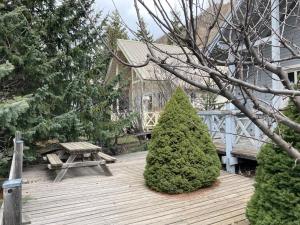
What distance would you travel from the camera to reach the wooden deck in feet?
14.8

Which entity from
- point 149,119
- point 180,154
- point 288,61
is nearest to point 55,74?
point 180,154

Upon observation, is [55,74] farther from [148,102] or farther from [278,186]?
[148,102]

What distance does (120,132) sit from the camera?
11.8 m

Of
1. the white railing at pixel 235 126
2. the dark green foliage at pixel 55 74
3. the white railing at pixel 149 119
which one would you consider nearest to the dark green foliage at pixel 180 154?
the white railing at pixel 235 126

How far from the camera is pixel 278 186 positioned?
11.4ft

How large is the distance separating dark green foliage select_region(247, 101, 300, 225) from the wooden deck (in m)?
0.84

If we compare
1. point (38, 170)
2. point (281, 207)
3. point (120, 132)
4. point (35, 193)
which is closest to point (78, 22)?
point (120, 132)

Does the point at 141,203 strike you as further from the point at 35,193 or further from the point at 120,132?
the point at 120,132

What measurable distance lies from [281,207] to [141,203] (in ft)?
8.00

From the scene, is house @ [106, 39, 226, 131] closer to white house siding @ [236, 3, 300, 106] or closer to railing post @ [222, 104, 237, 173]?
white house siding @ [236, 3, 300, 106]

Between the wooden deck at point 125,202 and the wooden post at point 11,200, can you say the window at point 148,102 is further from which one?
the wooden post at point 11,200

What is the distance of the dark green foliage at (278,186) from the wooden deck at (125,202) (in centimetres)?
84

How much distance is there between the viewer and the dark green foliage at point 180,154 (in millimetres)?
5816

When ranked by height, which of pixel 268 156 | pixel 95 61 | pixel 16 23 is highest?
pixel 16 23
